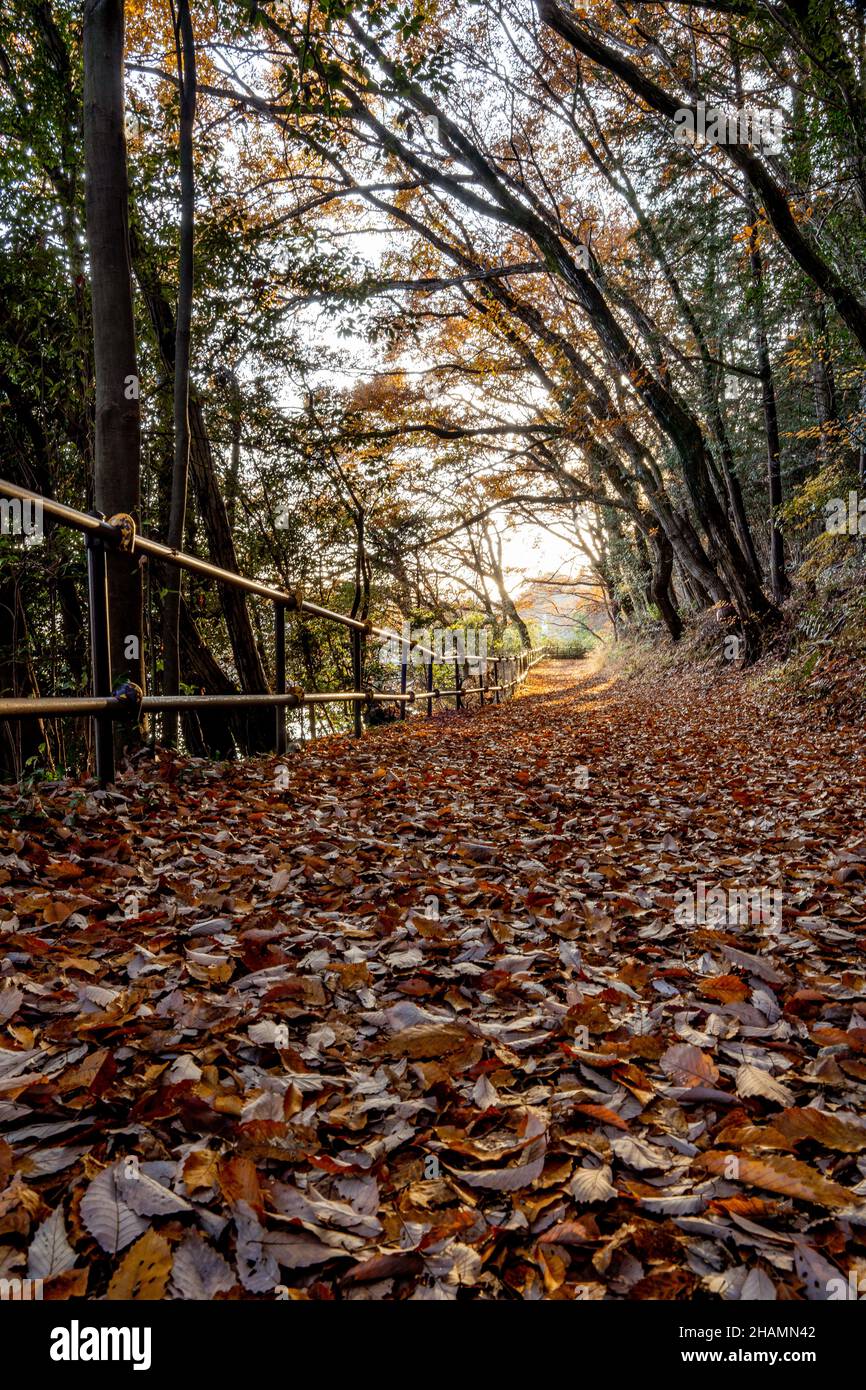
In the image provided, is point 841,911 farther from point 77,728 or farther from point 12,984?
point 77,728

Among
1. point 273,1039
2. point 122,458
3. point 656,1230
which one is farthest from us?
point 122,458

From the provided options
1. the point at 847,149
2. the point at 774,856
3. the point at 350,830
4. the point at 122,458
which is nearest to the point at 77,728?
the point at 122,458

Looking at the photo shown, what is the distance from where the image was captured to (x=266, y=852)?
3164mm

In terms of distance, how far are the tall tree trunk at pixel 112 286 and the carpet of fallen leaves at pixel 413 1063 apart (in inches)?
50.4

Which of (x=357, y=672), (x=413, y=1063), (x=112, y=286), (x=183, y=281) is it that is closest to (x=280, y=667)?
(x=357, y=672)

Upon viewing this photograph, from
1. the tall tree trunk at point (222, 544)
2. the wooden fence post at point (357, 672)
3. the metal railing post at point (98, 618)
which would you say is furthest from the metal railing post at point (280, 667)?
the metal railing post at point (98, 618)

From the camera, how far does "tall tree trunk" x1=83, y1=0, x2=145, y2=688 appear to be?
4.22m

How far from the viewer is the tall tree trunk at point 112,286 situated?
4219 millimetres

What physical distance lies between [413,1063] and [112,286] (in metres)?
4.53

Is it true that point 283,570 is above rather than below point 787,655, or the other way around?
above

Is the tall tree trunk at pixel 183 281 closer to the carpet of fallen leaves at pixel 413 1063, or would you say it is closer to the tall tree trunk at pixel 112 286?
the tall tree trunk at pixel 112 286

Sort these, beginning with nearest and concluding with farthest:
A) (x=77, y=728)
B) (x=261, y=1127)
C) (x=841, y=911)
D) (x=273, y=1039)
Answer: (x=261, y=1127), (x=273, y=1039), (x=841, y=911), (x=77, y=728)

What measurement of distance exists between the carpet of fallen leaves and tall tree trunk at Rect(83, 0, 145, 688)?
1.28m

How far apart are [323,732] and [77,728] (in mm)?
6987
